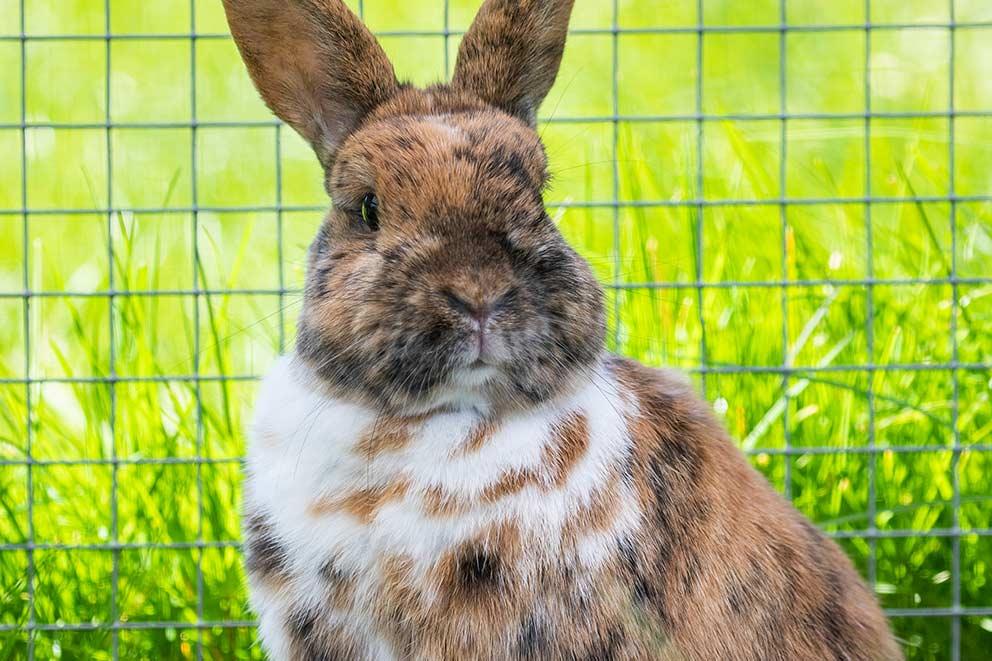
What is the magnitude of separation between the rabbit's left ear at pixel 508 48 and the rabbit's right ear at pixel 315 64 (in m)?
0.17

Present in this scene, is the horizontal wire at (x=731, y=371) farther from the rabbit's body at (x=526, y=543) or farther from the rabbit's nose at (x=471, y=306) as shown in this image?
the rabbit's nose at (x=471, y=306)

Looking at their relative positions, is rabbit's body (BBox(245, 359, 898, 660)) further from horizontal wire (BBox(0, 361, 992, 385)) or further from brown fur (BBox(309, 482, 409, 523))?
horizontal wire (BBox(0, 361, 992, 385))

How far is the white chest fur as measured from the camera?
270 centimetres

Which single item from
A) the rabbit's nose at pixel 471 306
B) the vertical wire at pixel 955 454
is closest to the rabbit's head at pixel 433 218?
the rabbit's nose at pixel 471 306

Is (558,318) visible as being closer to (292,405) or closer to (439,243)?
(439,243)

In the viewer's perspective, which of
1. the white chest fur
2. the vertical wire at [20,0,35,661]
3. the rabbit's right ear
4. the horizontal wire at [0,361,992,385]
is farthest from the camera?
the horizontal wire at [0,361,992,385]

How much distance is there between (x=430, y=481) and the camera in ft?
8.91

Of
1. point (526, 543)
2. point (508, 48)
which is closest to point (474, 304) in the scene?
point (526, 543)

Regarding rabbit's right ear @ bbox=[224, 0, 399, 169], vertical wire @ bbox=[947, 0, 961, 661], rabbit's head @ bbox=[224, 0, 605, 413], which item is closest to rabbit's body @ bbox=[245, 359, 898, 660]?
rabbit's head @ bbox=[224, 0, 605, 413]

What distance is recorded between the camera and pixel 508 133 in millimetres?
2793

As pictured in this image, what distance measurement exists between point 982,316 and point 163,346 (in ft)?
7.96

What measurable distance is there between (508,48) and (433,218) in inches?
21.4

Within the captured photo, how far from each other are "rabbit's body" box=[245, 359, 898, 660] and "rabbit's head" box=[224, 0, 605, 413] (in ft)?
0.38

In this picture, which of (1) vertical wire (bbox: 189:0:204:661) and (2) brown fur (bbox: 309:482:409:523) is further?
(1) vertical wire (bbox: 189:0:204:661)
